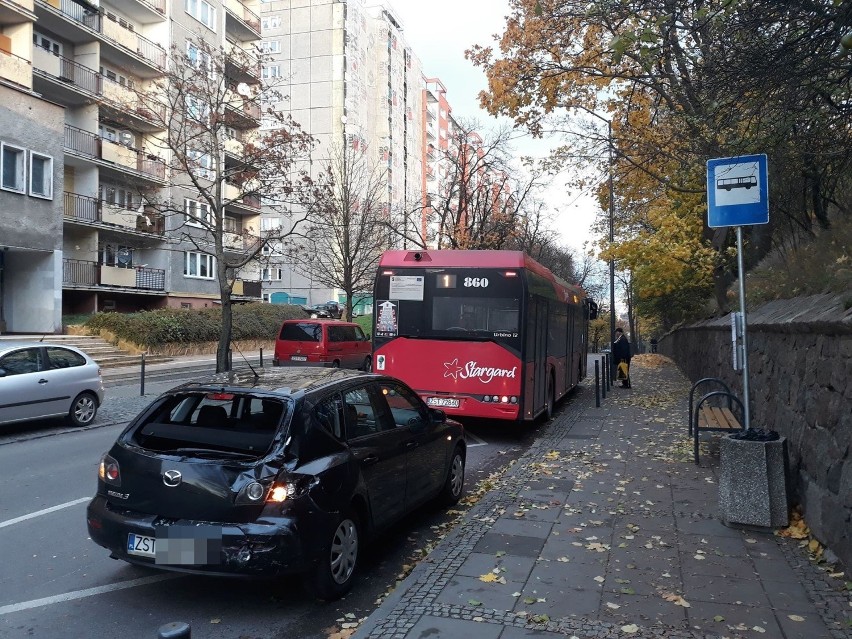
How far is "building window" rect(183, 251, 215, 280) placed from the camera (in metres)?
35.2

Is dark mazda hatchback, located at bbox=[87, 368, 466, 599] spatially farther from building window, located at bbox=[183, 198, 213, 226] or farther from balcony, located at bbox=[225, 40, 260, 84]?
balcony, located at bbox=[225, 40, 260, 84]

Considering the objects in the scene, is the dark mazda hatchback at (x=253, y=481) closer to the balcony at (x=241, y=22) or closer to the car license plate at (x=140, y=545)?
the car license plate at (x=140, y=545)

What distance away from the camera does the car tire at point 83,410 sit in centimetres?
1200

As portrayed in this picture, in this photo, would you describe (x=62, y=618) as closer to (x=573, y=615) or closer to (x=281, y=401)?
(x=281, y=401)

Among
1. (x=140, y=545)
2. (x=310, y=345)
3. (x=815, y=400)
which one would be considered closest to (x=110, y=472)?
(x=140, y=545)

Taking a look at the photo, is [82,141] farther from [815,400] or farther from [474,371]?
[815,400]

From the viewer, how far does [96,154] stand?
95.1 ft

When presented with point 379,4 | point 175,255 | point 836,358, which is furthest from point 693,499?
point 379,4

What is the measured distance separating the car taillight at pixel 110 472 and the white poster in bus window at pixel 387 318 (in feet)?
23.0

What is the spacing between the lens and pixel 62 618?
437 centimetres

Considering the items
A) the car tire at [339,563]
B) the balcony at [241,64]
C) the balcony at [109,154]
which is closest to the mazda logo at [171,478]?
the car tire at [339,563]

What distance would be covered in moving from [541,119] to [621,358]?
8490 millimetres

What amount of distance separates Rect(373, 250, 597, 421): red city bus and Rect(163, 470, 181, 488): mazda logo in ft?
23.3

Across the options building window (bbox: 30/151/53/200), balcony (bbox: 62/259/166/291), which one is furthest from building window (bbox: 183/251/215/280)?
building window (bbox: 30/151/53/200)
